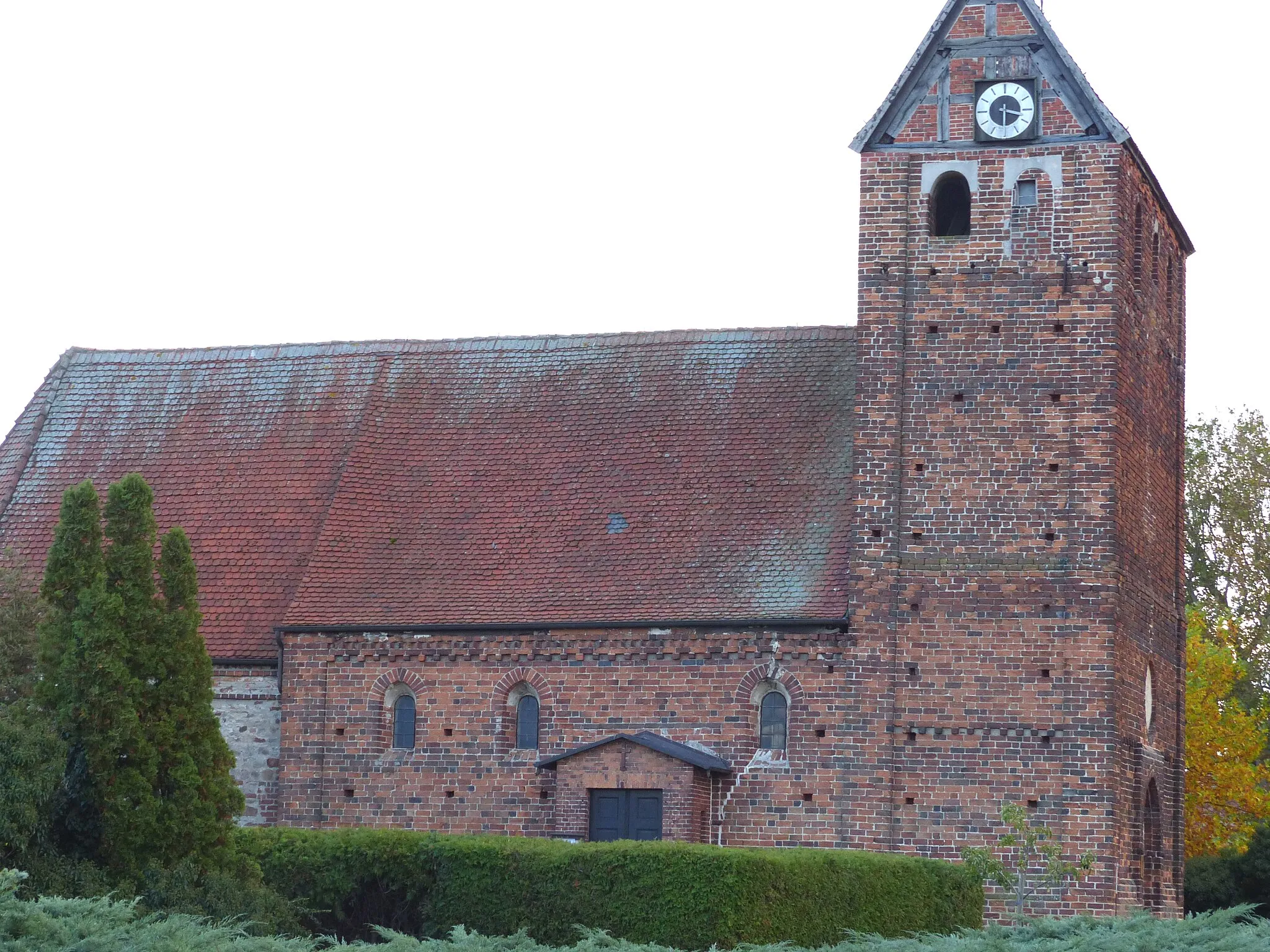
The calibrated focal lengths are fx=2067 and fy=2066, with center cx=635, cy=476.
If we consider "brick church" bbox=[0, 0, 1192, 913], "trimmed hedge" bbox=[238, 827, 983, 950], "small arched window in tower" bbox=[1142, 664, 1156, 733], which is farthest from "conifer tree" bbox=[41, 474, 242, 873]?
"small arched window in tower" bbox=[1142, 664, 1156, 733]

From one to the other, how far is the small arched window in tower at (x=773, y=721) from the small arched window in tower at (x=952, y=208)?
300 inches

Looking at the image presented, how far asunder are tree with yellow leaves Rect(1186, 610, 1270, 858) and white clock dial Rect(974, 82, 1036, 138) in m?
18.9

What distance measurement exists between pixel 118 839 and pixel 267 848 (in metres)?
3.96

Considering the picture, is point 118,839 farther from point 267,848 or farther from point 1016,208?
point 1016,208

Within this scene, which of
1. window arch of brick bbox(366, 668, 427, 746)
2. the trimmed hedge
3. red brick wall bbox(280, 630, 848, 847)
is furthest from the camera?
window arch of brick bbox(366, 668, 427, 746)

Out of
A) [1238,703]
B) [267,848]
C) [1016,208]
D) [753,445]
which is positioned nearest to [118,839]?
[267,848]

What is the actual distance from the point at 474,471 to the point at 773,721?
284 inches

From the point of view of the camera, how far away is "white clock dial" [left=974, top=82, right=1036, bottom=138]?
31.2 metres

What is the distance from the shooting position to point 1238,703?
4919 centimetres

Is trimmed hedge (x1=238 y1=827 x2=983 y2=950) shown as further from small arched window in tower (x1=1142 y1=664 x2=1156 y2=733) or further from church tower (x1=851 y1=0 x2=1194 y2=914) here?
small arched window in tower (x1=1142 y1=664 x2=1156 y2=733)

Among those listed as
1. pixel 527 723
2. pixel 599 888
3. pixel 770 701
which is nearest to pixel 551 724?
pixel 527 723

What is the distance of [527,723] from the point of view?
1243 inches

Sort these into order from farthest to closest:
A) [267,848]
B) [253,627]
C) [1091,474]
Result: [253,627]
[1091,474]
[267,848]

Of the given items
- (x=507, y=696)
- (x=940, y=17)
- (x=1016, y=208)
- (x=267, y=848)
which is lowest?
(x=267, y=848)
